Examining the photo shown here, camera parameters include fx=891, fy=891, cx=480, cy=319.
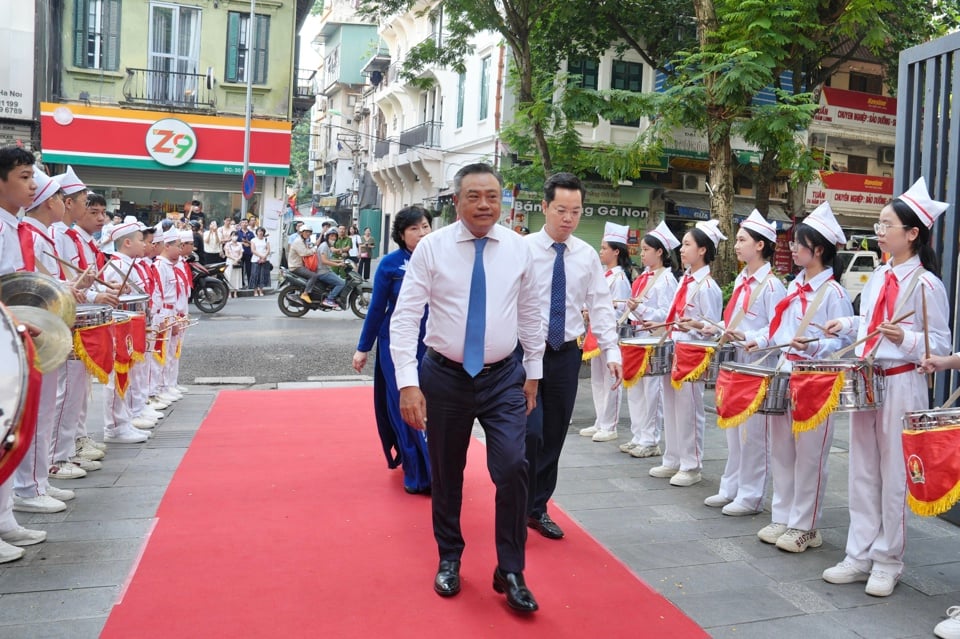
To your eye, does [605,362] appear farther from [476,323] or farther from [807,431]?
[476,323]

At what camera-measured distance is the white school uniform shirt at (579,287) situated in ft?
15.9

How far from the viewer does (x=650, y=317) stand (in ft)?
23.0

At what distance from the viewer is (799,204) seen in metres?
27.8

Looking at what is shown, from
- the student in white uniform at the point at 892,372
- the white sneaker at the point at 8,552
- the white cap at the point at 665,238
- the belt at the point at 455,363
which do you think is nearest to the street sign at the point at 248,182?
the white cap at the point at 665,238

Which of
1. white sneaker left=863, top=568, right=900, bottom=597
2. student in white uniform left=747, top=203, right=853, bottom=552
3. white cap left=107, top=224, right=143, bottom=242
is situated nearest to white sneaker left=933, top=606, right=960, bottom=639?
white sneaker left=863, top=568, right=900, bottom=597

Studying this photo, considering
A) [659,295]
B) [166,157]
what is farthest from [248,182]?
[659,295]

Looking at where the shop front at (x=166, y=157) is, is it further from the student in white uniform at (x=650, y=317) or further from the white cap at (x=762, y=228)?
the white cap at (x=762, y=228)

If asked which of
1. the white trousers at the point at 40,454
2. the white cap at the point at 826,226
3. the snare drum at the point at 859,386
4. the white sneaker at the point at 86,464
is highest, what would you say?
the white cap at the point at 826,226

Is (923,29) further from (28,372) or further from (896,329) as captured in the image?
(28,372)

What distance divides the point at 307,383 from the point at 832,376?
6728 mm

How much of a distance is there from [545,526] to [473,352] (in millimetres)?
1561

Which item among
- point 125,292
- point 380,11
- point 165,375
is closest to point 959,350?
point 125,292

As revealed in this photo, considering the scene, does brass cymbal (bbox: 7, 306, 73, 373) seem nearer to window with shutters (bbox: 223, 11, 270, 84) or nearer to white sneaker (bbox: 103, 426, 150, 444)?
white sneaker (bbox: 103, 426, 150, 444)

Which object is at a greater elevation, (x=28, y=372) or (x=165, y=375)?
(x=28, y=372)
